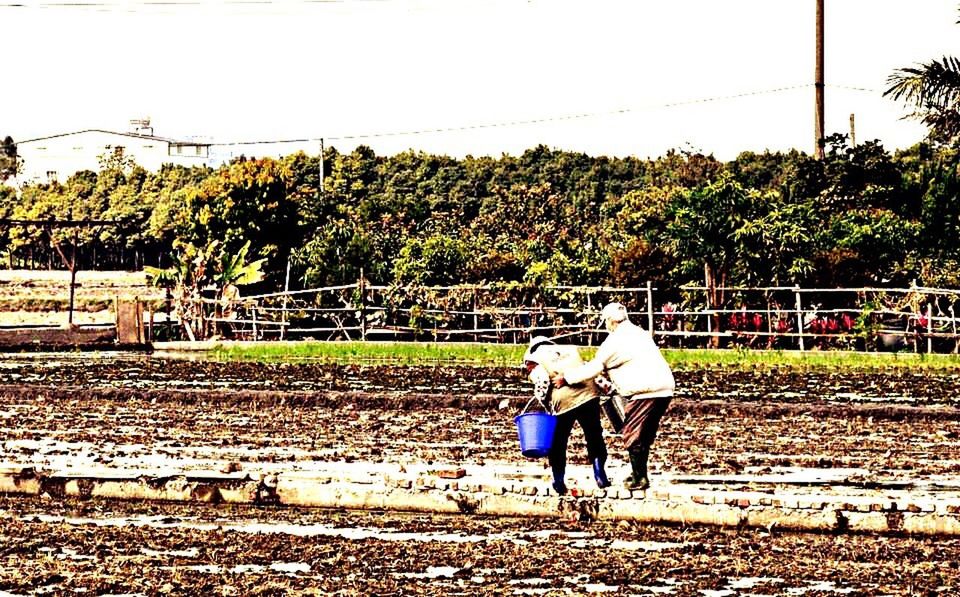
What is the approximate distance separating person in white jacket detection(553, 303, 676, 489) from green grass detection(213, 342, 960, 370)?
16.5 metres

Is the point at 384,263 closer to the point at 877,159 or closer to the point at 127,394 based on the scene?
the point at 877,159

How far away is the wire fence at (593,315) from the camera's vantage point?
1250 inches

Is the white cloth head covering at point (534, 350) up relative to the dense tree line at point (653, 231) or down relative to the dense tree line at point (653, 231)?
down

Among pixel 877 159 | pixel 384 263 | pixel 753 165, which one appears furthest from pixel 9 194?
pixel 877 159

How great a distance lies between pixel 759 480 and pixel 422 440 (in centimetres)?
437

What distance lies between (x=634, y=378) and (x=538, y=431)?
2.38ft

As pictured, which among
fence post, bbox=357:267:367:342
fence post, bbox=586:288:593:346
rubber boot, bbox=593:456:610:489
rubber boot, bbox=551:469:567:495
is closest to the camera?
rubber boot, bbox=551:469:567:495

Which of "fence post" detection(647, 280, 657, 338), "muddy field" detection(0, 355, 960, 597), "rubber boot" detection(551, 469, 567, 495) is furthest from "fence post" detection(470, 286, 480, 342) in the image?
"rubber boot" detection(551, 469, 567, 495)

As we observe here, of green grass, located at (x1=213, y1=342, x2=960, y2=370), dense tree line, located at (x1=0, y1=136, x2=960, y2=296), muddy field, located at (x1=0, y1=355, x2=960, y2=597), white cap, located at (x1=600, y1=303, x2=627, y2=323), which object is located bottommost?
muddy field, located at (x1=0, y1=355, x2=960, y2=597)

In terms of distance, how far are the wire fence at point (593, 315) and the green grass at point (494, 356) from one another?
146 cm

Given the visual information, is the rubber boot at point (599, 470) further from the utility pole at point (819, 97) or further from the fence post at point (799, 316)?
the utility pole at point (819, 97)

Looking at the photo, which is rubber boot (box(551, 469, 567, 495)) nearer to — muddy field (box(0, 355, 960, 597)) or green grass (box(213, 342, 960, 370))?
muddy field (box(0, 355, 960, 597))

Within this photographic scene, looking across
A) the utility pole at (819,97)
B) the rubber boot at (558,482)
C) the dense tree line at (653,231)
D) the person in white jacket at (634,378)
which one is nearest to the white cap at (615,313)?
the person in white jacket at (634,378)

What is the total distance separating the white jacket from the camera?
11219 mm
